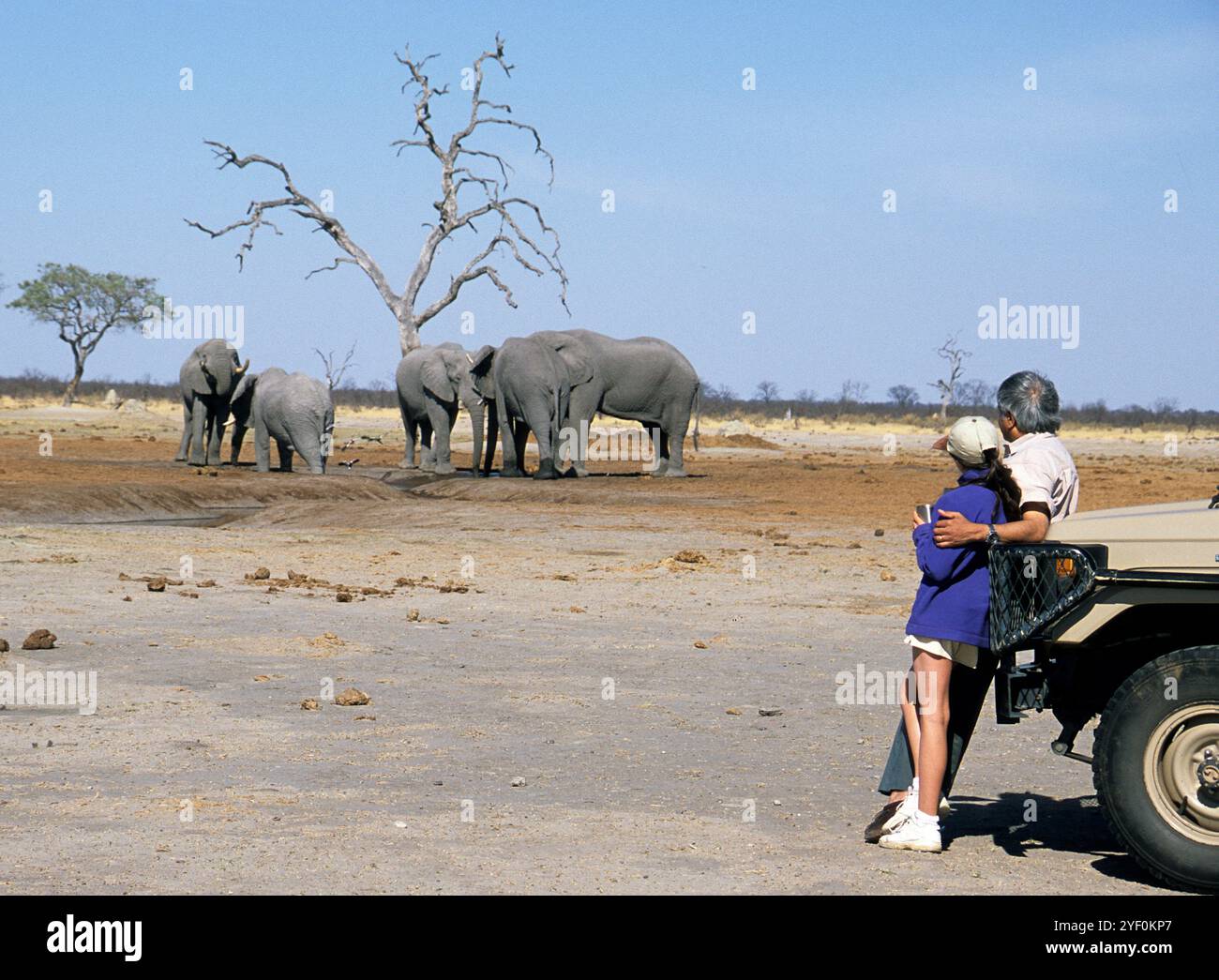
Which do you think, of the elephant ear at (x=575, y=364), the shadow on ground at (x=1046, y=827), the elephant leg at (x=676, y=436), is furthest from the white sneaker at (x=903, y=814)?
the elephant leg at (x=676, y=436)

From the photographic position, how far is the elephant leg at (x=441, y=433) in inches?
1339

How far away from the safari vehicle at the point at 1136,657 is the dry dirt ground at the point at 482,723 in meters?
0.35

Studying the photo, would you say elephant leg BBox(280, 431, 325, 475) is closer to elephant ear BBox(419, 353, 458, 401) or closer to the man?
elephant ear BBox(419, 353, 458, 401)

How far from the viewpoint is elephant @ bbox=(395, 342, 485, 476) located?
3378cm

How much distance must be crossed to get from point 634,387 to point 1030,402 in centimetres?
2711

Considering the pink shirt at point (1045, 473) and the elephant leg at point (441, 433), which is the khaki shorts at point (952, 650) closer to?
the pink shirt at point (1045, 473)

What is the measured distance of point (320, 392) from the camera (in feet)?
105

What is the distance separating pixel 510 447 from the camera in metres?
33.0

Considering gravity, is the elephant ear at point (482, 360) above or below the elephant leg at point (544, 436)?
above

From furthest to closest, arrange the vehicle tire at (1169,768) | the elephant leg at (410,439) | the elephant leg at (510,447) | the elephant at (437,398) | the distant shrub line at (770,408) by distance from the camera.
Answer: the distant shrub line at (770,408)
the elephant leg at (410,439)
the elephant at (437,398)
the elephant leg at (510,447)
the vehicle tire at (1169,768)

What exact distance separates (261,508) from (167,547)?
23.8 ft

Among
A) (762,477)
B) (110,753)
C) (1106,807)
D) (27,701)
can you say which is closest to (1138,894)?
(1106,807)

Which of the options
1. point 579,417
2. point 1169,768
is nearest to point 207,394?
point 579,417

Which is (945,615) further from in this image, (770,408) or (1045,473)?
(770,408)
